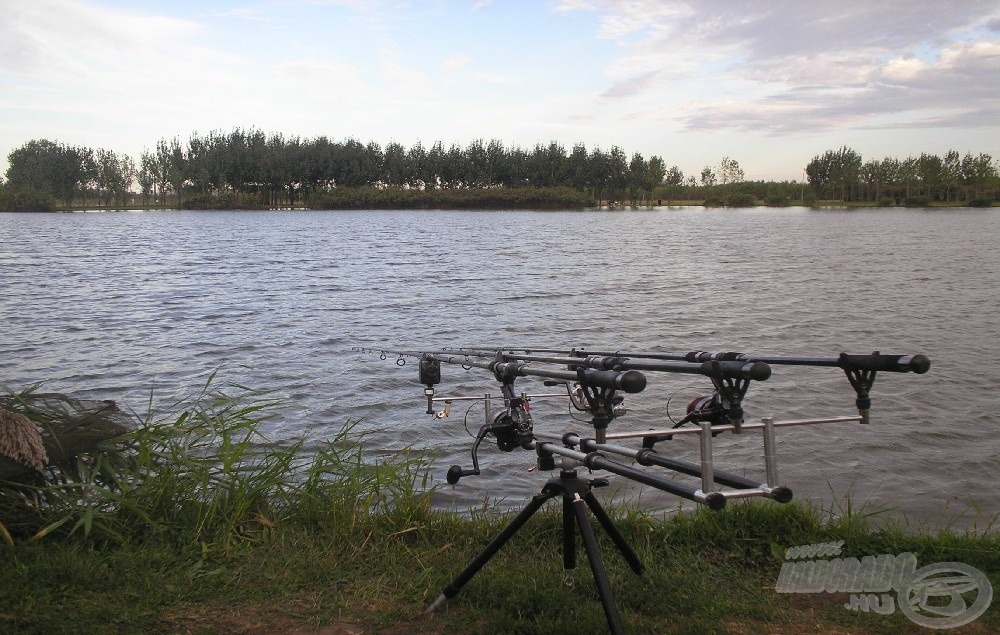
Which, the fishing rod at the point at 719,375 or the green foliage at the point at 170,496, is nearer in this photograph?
the fishing rod at the point at 719,375

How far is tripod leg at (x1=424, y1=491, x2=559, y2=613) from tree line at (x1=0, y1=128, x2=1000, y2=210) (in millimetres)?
122025

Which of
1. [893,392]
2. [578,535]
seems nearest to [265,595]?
[578,535]

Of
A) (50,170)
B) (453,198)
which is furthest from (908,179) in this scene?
(50,170)

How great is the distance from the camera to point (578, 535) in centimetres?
519

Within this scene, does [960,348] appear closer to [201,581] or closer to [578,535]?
[578,535]

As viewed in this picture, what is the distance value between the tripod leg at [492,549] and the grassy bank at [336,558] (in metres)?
0.13

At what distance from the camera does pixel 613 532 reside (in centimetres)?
412

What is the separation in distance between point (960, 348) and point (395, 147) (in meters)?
122

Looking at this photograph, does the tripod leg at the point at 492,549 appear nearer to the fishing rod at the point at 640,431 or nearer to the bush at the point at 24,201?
the fishing rod at the point at 640,431

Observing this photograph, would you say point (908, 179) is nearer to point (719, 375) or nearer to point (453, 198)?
point (453, 198)
